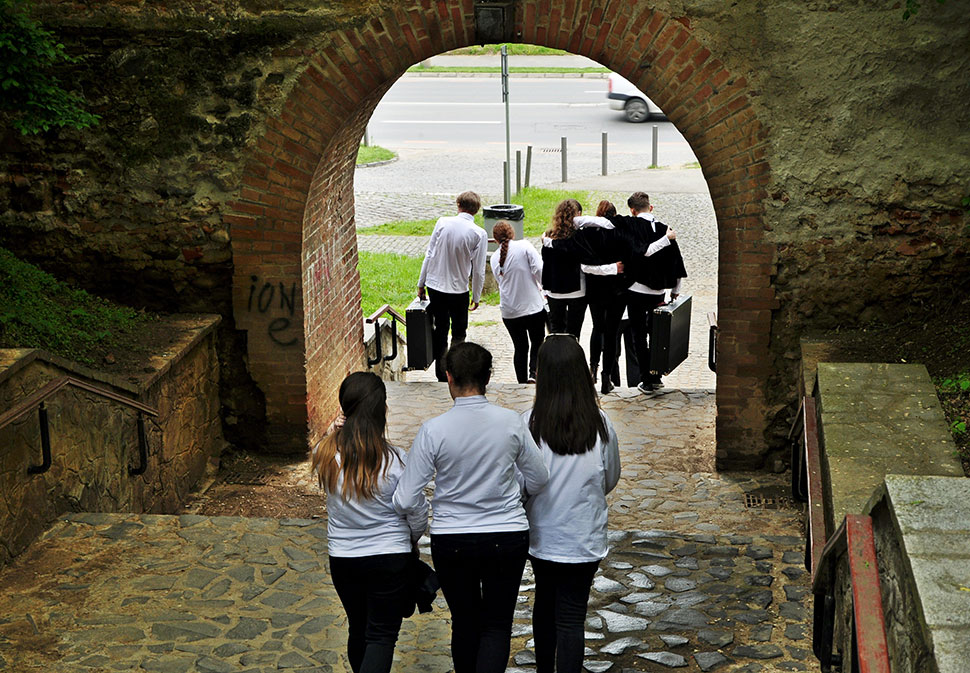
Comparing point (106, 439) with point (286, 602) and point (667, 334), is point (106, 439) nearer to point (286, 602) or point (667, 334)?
point (286, 602)

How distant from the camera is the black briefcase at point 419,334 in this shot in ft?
32.8

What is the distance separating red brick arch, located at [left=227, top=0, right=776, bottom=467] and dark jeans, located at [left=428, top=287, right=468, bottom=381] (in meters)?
1.42

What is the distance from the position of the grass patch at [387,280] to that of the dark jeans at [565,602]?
31.0 feet

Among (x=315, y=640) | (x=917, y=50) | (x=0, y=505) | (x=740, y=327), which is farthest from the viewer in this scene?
(x=740, y=327)

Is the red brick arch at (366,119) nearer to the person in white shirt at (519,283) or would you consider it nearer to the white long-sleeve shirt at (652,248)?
the white long-sleeve shirt at (652,248)

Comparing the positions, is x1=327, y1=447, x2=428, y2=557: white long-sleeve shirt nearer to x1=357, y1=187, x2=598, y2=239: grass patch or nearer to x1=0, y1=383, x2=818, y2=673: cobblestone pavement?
x1=0, y1=383, x2=818, y2=673: cobblestone pavement

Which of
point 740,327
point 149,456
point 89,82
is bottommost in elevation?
point 149,456

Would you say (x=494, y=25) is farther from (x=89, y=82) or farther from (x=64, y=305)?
(x=64, y=305)

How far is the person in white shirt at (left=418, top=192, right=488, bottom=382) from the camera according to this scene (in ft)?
31.7

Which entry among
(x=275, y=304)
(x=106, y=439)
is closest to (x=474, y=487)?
(x=106, y=439)

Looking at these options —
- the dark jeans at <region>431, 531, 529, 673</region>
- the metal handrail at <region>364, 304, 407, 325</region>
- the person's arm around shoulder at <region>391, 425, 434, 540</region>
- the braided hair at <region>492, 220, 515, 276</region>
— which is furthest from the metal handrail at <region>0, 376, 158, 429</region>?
the metal handrail at <region>364, 304, 407, 325</region>

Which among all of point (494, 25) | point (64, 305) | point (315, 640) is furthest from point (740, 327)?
point (64, 305)

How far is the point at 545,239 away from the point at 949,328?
11.5 feet

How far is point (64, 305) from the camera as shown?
8.12m
